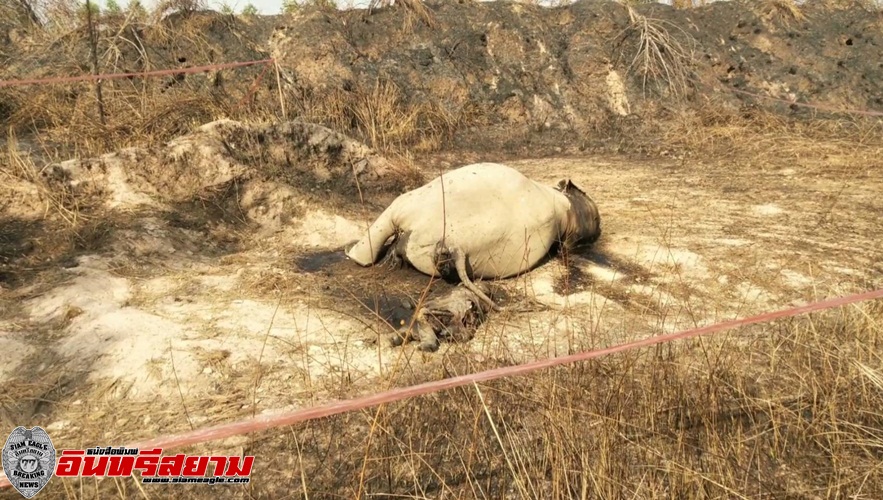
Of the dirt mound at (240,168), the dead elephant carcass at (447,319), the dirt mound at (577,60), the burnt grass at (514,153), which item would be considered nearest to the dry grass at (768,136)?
the burnt grass at (514,153)

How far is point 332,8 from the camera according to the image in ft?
36.5

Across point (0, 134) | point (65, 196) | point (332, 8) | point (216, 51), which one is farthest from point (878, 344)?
point (332, 8)

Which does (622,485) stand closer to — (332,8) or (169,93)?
(169,93)

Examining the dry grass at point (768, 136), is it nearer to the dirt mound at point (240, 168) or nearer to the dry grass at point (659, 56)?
the dry grass at point (659, 56)

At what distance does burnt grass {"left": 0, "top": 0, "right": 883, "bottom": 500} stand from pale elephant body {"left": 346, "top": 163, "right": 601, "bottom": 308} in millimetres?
243

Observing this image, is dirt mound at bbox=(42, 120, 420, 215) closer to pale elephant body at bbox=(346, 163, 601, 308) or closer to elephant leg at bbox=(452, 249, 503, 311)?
pale elephant body at bbox=(346, 163, 601, 308)

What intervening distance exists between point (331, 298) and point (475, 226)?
3.74 ft

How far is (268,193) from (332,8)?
6.64 meters

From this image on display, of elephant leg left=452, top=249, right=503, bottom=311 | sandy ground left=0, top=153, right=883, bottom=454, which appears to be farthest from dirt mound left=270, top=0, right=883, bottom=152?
elephant leg left=452, top=249, right=503, bottom=311

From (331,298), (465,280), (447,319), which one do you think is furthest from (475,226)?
(331,298)

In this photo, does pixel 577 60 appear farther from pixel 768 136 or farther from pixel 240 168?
pixel 240 168

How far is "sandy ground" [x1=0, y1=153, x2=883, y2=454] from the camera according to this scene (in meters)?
2.99

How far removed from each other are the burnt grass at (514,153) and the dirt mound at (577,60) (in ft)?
0.13

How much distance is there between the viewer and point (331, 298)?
160 inches
